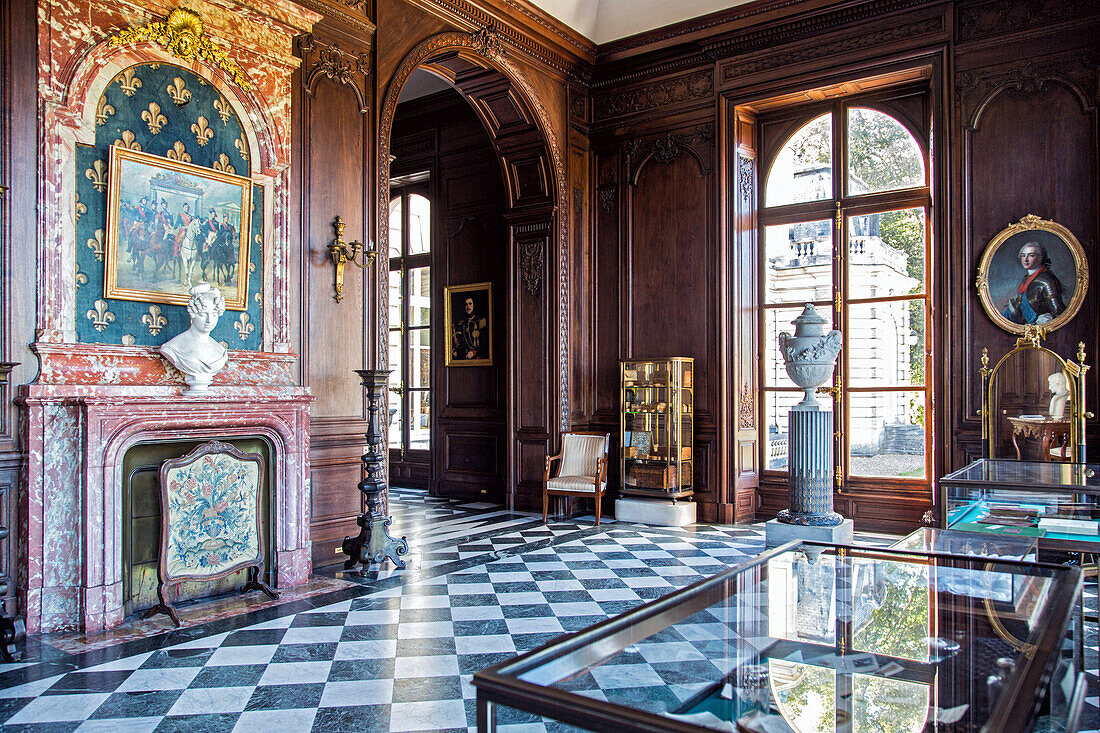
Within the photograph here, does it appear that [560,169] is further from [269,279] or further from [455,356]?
[269,279]

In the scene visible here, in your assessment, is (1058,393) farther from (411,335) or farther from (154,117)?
(411,335)

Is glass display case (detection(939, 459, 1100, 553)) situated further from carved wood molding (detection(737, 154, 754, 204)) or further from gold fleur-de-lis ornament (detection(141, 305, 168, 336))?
gold fleur-de-lis ornament (detection(141, 305, 168, 336))

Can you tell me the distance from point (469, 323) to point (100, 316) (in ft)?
17.2

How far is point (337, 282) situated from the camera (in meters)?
5.70

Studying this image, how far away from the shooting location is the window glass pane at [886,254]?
7.23 metres

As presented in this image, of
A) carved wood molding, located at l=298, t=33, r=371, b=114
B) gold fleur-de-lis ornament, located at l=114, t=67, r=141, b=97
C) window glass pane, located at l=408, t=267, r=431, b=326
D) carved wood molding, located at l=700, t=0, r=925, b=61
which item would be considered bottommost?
window glass pane, located at l=408, t=267, r=431, b=326

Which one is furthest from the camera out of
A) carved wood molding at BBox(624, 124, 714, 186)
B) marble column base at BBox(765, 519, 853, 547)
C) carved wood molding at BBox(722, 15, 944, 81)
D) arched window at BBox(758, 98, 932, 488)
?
carved wood molding at BBox(624, 124, 714, 186)

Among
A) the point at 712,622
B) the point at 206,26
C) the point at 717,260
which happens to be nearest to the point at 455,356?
the point at 717,260

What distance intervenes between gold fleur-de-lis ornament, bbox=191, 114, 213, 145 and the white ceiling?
12.7 feet

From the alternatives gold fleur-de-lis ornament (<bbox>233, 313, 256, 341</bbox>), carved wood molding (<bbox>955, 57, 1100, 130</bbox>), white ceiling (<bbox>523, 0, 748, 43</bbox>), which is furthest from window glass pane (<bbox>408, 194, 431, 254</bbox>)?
carved wood molding (<bbox>955, 57, 1100, 130</bbox>)

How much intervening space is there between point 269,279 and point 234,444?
1170 millimetres

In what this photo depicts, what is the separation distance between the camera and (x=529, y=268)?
8.31m

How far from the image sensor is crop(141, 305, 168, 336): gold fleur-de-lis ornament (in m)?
4.55

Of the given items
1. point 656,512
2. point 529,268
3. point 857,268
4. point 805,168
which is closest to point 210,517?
point 656,512
